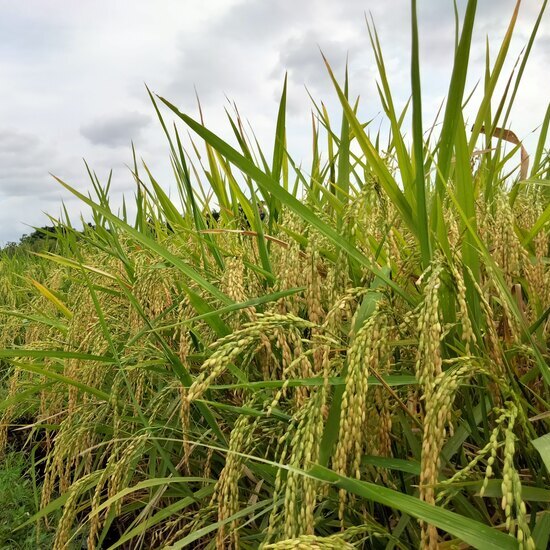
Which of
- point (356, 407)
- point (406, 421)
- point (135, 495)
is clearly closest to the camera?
point (356, 407)

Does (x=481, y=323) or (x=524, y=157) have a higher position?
(x=524, y=157)

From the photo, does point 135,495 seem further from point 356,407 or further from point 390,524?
point 356,407

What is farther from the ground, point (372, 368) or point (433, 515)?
point (372, 368)

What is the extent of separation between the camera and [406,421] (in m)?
1.23

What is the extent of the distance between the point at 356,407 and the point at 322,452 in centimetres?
19

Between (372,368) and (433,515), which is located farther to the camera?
(372,368)

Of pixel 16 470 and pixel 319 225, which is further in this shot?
pixel 16 470

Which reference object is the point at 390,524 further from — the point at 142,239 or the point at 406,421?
the point at 142,239

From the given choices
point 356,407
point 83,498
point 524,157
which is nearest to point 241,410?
point 356,407

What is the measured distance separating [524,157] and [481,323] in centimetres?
130

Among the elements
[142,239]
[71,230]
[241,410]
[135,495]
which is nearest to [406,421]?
[241,410]

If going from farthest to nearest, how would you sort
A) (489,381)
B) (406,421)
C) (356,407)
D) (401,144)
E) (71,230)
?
(71,230)
(401,144)
(406,421)
(489,381)
(356,407)

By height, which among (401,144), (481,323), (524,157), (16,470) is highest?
(524,157)

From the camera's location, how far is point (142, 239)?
1.54m
